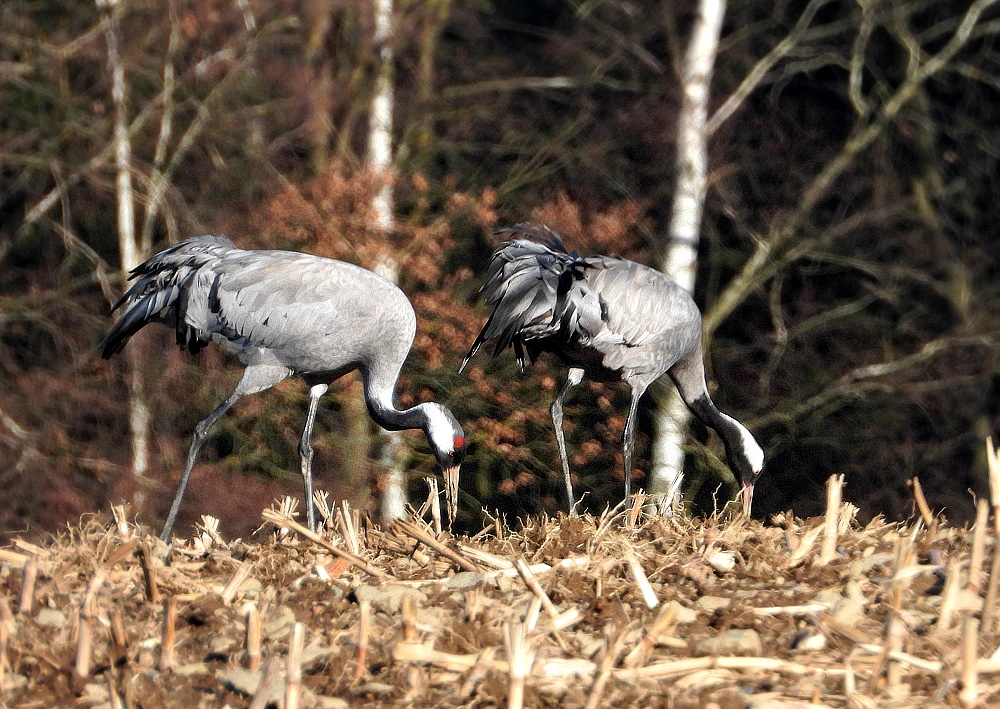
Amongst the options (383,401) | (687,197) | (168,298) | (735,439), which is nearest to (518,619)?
(383,401)

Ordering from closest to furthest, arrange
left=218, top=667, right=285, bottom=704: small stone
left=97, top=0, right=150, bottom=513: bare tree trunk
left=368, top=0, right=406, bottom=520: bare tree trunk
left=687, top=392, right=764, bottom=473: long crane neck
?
left=218, top=667, right=285, bottom=704: small stone, left=687, top=392, right=764, bottom=473: long crane neck, left=368, top=0, right=406, bottom=520: bare tree trunk, left=97, top=0, right=150, bottom=513: bare tree trunk

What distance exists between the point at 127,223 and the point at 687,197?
4.24 metres

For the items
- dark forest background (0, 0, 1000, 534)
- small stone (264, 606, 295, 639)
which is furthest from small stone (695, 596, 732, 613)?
dark forest background (0, 0, 1000, 534)

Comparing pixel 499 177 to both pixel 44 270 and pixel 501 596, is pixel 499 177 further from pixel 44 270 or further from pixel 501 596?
pixel 501 596

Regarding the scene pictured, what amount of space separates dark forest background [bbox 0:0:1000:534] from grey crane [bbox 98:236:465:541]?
11.5 ft

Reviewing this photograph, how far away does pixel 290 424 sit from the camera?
30.7 feet

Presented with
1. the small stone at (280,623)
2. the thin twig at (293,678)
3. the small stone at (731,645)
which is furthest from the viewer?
the small stone at (280,623)

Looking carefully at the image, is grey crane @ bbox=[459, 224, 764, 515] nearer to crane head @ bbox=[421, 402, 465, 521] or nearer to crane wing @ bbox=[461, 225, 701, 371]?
crane wing @ bbox=[461, 225, 701, 371]

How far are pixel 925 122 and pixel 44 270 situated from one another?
740 centimetres

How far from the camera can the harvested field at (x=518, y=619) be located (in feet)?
9.17

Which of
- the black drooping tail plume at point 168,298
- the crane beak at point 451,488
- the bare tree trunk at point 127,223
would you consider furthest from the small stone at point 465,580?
the bare tree trunk at point 127,223

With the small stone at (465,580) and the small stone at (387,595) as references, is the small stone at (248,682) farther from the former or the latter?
the small stone at (465,580)

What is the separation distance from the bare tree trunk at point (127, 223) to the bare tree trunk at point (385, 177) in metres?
1.77

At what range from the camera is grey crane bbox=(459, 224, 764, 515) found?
5.52 meters
